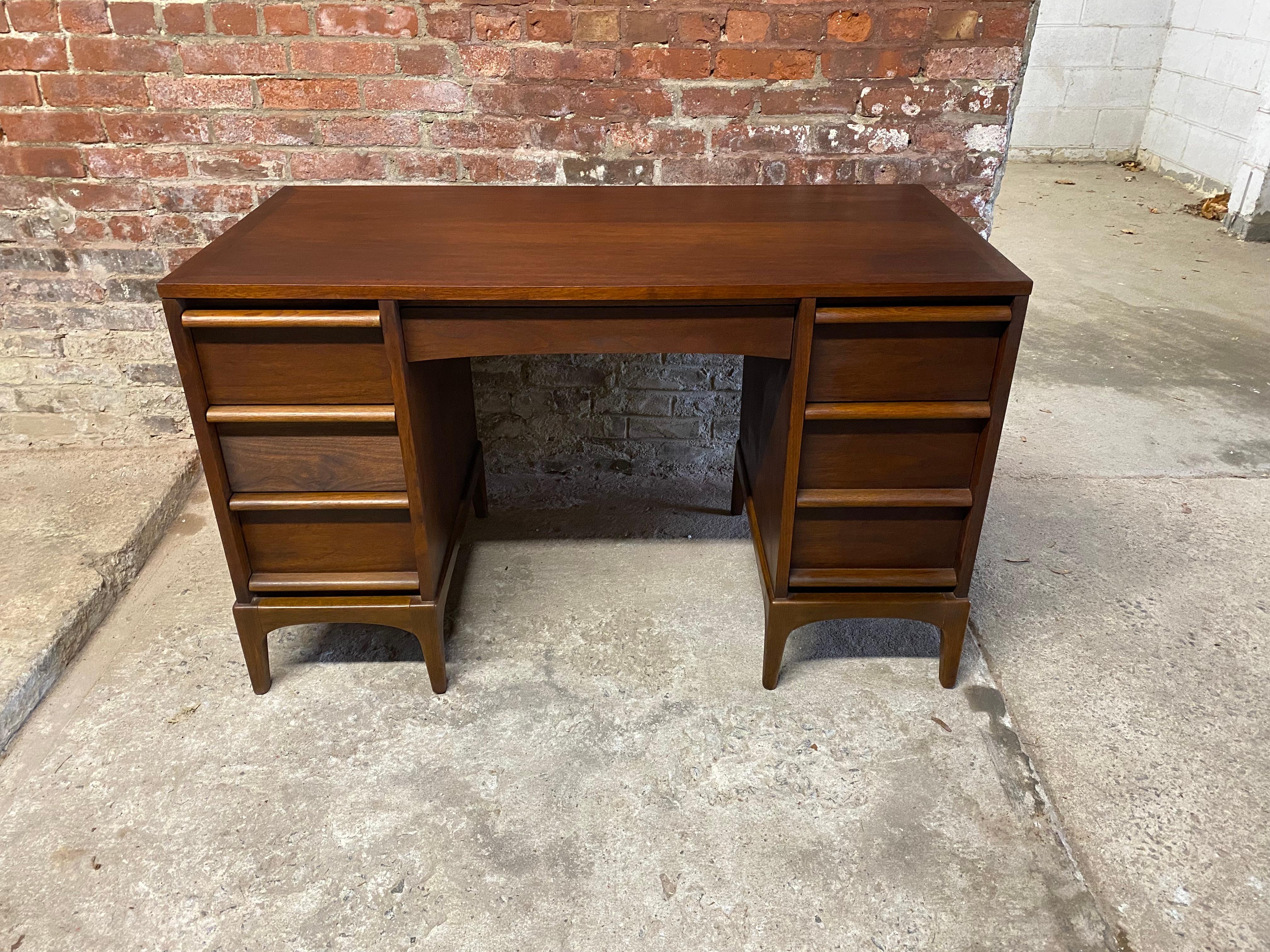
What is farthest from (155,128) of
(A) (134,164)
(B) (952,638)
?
(B) (952,638)

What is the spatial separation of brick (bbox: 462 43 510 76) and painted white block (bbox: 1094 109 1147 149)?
5.73 metres

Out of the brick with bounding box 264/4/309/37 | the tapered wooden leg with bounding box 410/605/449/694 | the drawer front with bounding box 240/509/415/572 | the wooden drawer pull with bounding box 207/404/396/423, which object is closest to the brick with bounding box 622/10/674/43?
the brick with bounding box 264/4/309/37

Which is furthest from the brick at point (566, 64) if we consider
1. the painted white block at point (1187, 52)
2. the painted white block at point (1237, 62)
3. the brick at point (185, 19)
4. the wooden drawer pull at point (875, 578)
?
the painted white block at point (1187, 52)

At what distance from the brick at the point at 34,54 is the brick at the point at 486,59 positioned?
0.78 m

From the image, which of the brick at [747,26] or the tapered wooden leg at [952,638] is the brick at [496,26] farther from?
the tapered wooden leg at [952,638]

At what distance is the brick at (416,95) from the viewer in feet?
6.48

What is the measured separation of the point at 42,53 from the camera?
1.97 meters

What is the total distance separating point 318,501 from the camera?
1529 millimetres

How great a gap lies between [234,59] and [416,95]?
1.35ft

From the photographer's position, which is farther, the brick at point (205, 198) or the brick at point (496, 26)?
the brick at point (205, 198)

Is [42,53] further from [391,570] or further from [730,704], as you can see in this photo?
[730,704]

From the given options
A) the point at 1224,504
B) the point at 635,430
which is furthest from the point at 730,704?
the point at 1224,504

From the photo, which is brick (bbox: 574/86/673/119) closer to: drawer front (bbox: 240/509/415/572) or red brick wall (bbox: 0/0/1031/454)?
red brick wall (bbox: 0/0/1031/454)

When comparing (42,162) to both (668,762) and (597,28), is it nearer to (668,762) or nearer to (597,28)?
(597,28)
